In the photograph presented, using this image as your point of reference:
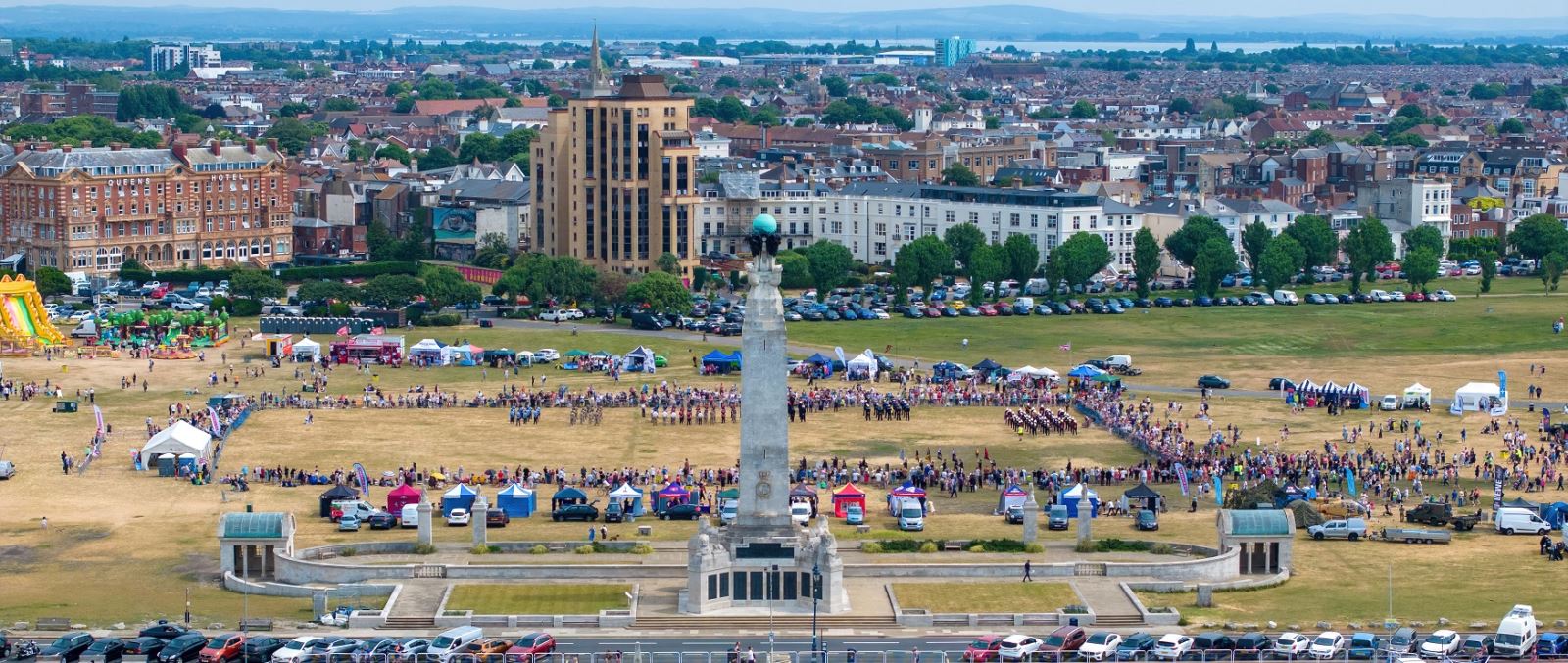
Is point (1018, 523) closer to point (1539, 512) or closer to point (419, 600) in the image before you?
point (1539, 512)

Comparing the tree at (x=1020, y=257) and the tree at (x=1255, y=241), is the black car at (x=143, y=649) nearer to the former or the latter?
the tree at (x=1020, y=257)

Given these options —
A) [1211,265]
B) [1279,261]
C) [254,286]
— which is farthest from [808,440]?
[1279,261]

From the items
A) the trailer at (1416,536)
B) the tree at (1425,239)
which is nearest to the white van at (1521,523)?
the trailer at (1416,536)

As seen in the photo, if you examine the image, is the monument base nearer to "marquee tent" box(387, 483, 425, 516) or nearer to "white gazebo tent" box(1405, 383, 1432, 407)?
"marquee tent" box(387, 483, 425, 516)

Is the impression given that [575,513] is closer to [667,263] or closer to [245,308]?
[245,308]

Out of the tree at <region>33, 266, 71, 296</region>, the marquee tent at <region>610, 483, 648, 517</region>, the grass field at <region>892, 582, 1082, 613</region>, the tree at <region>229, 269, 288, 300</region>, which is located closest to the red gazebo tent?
the marquee tent at <region>610, 483, 648, 517</region>

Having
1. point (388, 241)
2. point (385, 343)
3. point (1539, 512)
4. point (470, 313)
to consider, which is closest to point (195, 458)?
point (385, 343)
